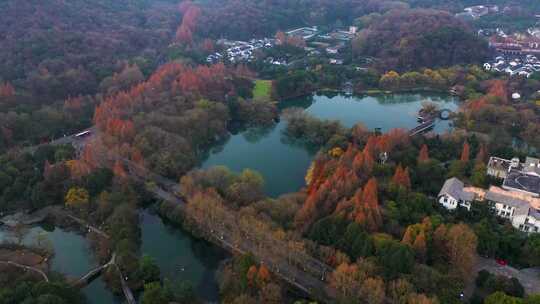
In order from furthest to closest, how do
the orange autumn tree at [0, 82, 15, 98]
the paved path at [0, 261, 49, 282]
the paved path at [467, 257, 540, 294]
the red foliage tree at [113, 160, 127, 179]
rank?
the orange autumn tree at [0, 82, 15, 98] < the red foliage tree at [113, 160, 127, 179] < the paved path at [0, 261, 49, 282] < the paved path at [467, 257, 540, 294]

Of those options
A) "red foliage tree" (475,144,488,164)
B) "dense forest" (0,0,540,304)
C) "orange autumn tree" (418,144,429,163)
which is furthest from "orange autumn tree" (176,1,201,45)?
"red foliage tree" (475,144,488,164)

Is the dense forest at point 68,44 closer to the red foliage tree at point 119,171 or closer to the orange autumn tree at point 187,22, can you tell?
the orange autumn tree at point 187,22

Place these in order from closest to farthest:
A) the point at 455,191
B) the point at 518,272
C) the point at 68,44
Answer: the point at 518,272 → the point at 455,191 → the point at 68,44

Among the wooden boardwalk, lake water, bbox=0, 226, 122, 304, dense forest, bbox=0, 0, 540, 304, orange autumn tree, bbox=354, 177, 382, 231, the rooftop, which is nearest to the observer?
dense forest, bbox=0, 0, 540, 304

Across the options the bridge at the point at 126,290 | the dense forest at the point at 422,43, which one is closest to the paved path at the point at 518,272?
the bridge at the point at 126,290

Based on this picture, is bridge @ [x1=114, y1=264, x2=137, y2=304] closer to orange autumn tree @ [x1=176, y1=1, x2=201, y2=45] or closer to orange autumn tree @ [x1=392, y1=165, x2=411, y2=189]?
orange autumn tree @ [x1=392, y1=165, x2=411, y2=189]

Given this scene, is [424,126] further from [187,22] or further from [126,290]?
[187,22]

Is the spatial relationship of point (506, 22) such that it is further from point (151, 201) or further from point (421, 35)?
point (151, 201)

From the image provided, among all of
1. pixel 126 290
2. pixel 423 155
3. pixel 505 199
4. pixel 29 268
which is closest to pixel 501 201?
pixel 505 199
